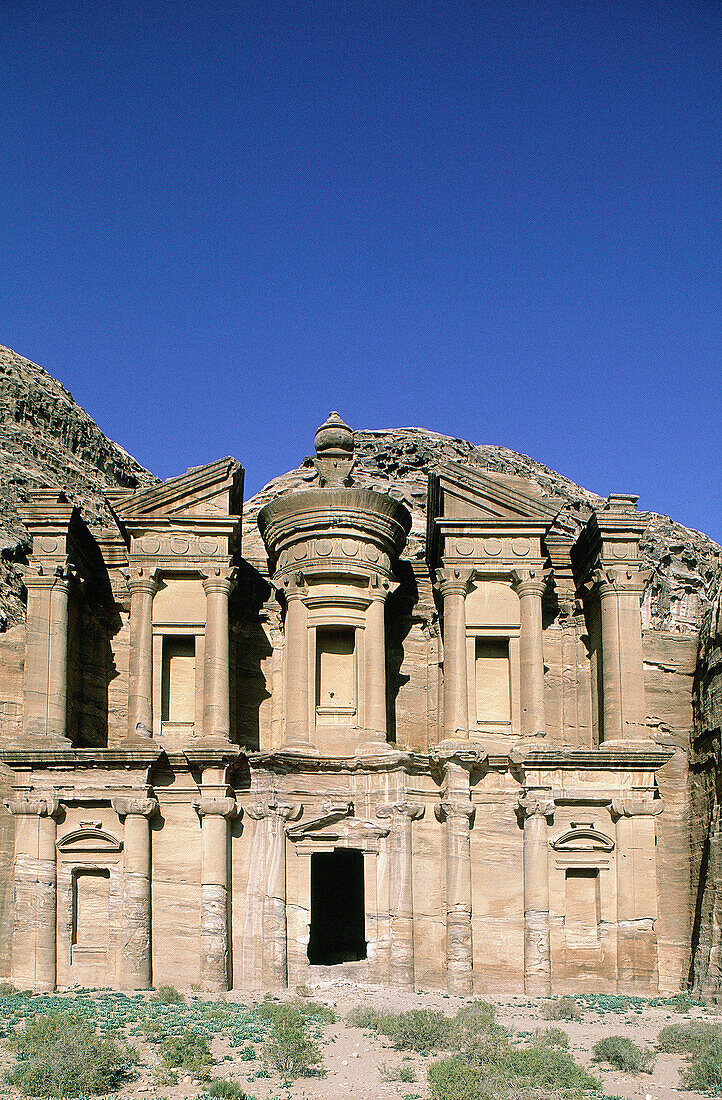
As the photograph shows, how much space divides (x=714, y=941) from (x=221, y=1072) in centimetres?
1247

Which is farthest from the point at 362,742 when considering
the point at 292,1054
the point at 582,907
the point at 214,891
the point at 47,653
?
the point at 292,1054

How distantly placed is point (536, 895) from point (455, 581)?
23.8 feet

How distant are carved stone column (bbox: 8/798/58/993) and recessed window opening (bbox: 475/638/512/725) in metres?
10.2

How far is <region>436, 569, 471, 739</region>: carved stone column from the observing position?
2759 centimetres

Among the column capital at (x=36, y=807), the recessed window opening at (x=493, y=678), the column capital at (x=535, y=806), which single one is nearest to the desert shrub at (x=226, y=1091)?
the column capital at (x=36, y=807)

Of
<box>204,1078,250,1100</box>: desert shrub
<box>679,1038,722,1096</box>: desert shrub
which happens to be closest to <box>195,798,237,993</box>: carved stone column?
<box>204,1078,250,1100</box>: desert shrub

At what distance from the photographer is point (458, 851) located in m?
26.4

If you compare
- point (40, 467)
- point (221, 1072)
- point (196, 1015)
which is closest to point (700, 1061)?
point (221, 1072)

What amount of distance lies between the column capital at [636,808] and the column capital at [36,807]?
12115 millimetres

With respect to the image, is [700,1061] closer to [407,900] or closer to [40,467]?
[407,900]

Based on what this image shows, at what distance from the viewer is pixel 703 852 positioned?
27547 millimetres

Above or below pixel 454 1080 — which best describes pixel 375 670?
above

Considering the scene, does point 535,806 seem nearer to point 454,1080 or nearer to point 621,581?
point 621,581

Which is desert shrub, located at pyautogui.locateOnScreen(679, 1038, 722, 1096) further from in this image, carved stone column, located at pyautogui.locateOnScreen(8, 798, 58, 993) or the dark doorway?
the dark doorway
